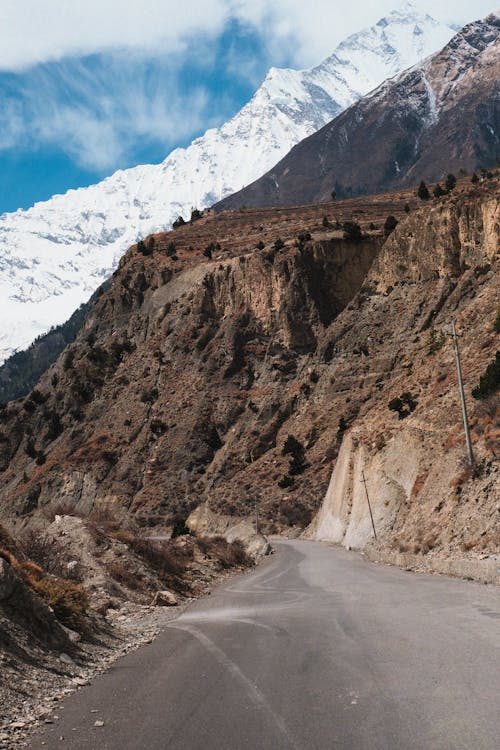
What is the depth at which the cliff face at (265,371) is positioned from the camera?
5906 cm

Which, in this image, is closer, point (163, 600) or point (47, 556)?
point (47, 556)

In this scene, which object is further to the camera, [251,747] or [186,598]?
[186,598]

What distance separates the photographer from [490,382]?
32125 mm

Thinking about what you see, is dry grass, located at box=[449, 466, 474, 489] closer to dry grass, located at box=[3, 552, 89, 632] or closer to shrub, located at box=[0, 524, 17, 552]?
shrub, located at box=[0, 524, 17, 552]

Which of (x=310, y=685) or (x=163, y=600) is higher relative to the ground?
(x=310, y=685)

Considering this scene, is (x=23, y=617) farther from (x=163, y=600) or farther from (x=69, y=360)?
(x=69, y=360)

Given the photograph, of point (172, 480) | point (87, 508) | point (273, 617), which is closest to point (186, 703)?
point (273, 617)

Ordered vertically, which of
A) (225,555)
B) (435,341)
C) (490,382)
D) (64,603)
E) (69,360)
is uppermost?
(69,360)

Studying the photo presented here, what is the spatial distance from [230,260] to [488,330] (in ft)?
154

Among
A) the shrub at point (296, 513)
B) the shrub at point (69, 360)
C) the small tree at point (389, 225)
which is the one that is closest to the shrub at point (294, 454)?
the shrub at point (296, 513)

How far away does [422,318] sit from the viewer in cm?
6444

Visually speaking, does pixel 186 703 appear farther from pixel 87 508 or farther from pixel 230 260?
pixel 230 260

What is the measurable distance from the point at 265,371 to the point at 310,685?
225ft

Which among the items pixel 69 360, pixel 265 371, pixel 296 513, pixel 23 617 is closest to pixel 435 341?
pixel 296 513
